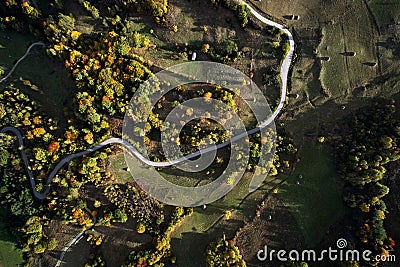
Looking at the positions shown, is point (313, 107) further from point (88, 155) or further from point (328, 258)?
point (88, 155)

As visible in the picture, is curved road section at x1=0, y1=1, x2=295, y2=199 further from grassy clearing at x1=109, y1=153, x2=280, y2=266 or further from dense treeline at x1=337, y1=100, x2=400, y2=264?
dense treeline at x1=337, y1=100, x2=400, y2=264

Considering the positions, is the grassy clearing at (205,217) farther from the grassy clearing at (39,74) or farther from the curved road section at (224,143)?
the grassy clearing at (39,74)

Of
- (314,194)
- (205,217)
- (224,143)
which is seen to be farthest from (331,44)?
(205,217)

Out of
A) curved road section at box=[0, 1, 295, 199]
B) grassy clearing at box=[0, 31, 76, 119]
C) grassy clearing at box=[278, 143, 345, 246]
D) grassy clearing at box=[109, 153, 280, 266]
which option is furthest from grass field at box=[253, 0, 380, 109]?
grassy clearing at box=[0, 31, 76, 119]

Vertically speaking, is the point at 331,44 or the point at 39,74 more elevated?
the point at 331,44

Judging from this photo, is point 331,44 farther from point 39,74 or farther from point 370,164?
point 39,74
